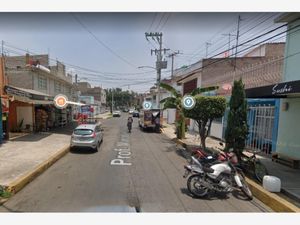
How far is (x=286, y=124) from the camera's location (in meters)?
9.68

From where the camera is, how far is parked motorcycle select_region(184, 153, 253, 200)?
20.2ft

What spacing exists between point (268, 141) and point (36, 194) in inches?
413

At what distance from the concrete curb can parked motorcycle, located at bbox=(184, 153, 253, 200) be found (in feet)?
Answer: 0.91

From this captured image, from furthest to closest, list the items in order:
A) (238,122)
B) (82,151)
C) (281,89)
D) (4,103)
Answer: (82,151), (4,103), (238,122), (281,89)

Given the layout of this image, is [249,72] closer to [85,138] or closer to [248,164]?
[248,164]

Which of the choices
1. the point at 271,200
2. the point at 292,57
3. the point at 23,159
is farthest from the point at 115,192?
the point at 292,57

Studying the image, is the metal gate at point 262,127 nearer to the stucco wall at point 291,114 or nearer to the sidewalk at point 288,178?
the stucco wall at point 291,114

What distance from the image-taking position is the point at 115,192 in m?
6.32

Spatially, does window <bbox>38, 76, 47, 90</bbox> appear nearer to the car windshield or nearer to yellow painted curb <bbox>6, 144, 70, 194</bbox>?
the car windshield

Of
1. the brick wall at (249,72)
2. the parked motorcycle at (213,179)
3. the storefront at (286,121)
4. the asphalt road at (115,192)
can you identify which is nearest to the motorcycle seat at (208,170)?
the parked motorcycle at (213,179)

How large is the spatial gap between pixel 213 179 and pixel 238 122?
3.20 m

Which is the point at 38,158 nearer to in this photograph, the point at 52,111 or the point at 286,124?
the point at 286,124

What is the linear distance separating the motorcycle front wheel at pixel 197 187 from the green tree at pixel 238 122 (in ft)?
9.28
